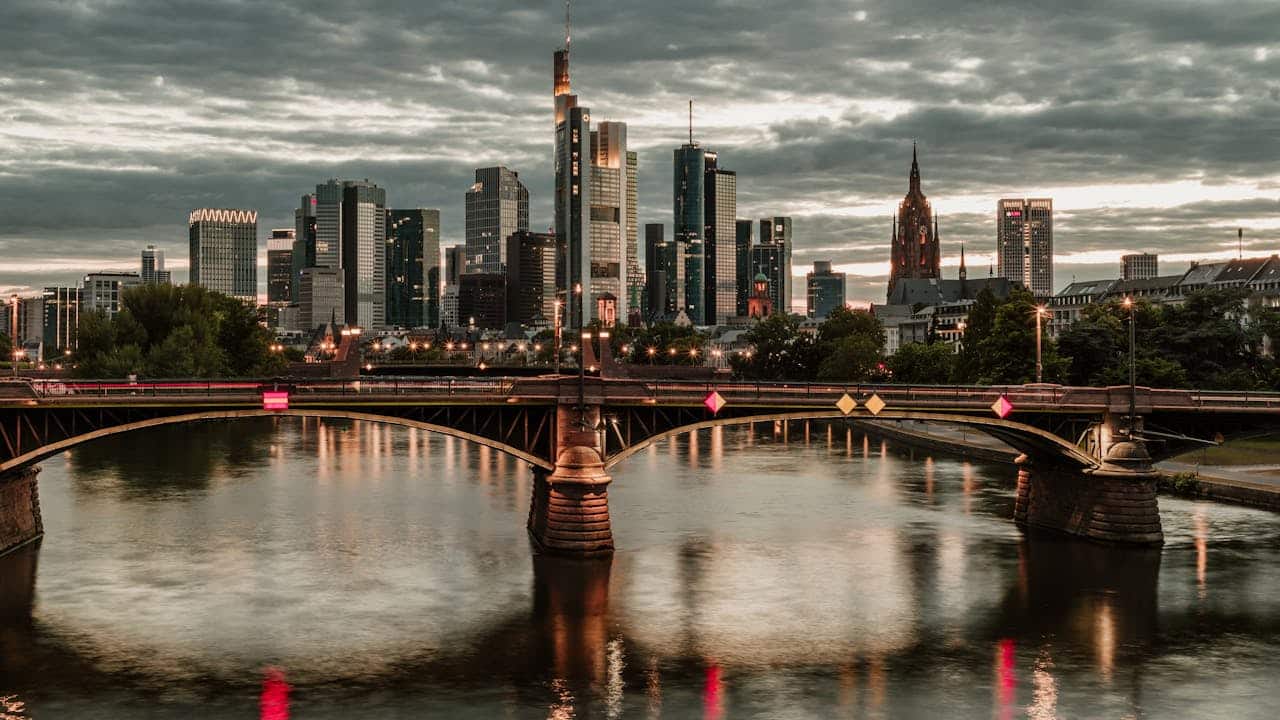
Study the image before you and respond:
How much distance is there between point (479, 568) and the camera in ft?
208

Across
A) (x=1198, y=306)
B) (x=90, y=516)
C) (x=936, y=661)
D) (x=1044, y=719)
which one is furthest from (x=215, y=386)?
(x=1198, y=306)

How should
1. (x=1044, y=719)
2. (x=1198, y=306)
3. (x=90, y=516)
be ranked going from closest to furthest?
(x=1044, y=719) < (x=90, y=516) < (x=1198, y=306)

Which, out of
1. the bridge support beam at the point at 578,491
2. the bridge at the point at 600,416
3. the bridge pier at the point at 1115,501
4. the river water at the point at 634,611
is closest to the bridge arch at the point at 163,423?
the bridge at the point at 600,416

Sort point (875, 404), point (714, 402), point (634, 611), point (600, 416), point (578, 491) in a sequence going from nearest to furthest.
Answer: point (634, 611)
point (578, 491)
point (600, 416)
point (714, 402)
point (875, 404)

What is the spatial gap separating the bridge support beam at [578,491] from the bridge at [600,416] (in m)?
0.07

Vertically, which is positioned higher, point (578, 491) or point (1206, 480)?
point (578, 491)

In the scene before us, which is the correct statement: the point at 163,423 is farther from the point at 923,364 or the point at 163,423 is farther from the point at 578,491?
the point at 923,364

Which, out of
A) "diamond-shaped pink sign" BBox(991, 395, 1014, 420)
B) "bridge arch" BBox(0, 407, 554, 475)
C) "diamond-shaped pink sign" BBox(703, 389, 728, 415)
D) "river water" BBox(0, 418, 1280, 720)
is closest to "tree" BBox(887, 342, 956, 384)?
"river water" BBox(0, 418, 1280, 720)

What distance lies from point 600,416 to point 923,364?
107506mm

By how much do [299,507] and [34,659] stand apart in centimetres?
3650

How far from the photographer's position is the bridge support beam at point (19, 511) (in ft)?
212

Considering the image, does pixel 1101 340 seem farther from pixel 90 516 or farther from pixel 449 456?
pixel 90 516

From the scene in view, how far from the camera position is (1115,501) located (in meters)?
69.8

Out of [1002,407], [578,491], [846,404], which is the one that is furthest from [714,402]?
[1002,407]
